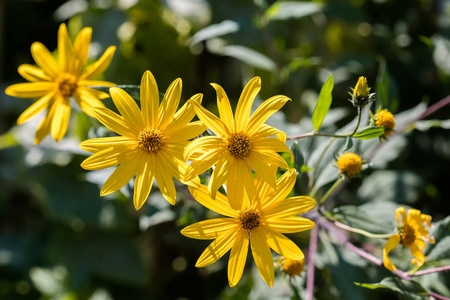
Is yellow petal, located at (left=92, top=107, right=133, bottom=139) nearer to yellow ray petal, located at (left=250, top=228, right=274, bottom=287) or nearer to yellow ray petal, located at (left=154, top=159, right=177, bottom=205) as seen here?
yellow ray petal, located at (left=154, top=159, right=177, bottom=205)

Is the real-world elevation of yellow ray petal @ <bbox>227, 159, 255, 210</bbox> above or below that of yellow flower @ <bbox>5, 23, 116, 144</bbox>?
below

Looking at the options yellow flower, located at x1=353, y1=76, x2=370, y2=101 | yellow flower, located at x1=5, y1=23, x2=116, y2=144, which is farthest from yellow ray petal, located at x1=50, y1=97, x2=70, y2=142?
yellow flower, located at x1=353, y1=76, x2=370, y2=101

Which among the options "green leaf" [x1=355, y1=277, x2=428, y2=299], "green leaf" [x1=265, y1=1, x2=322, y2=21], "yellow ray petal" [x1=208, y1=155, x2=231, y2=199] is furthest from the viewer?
"green leaf" [x1=265, y1=1, x2=322, y2=21]

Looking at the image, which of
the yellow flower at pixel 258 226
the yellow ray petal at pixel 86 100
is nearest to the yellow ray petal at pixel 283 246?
the yellow flower at pixel 258 226

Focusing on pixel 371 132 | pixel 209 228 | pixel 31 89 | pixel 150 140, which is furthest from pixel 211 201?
pixel 31 89

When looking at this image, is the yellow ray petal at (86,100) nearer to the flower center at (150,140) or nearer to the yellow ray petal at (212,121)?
the flower center at (150,140)

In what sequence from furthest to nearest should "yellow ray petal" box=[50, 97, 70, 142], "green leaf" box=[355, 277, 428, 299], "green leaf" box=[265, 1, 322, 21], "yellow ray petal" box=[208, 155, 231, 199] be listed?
"green leaf" box=[265, 1, 322, 21] → "yellow ray petal" box=[50, 97, 70, 142] → "green leaf" box=[355, 277, 428, 299] → "yellow ray petal" box=[208, 155, 231, 199]

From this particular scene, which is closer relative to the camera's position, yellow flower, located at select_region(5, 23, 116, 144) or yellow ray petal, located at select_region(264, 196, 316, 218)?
yellow ray petal, located at select_region(264, 196, 316, 218)
